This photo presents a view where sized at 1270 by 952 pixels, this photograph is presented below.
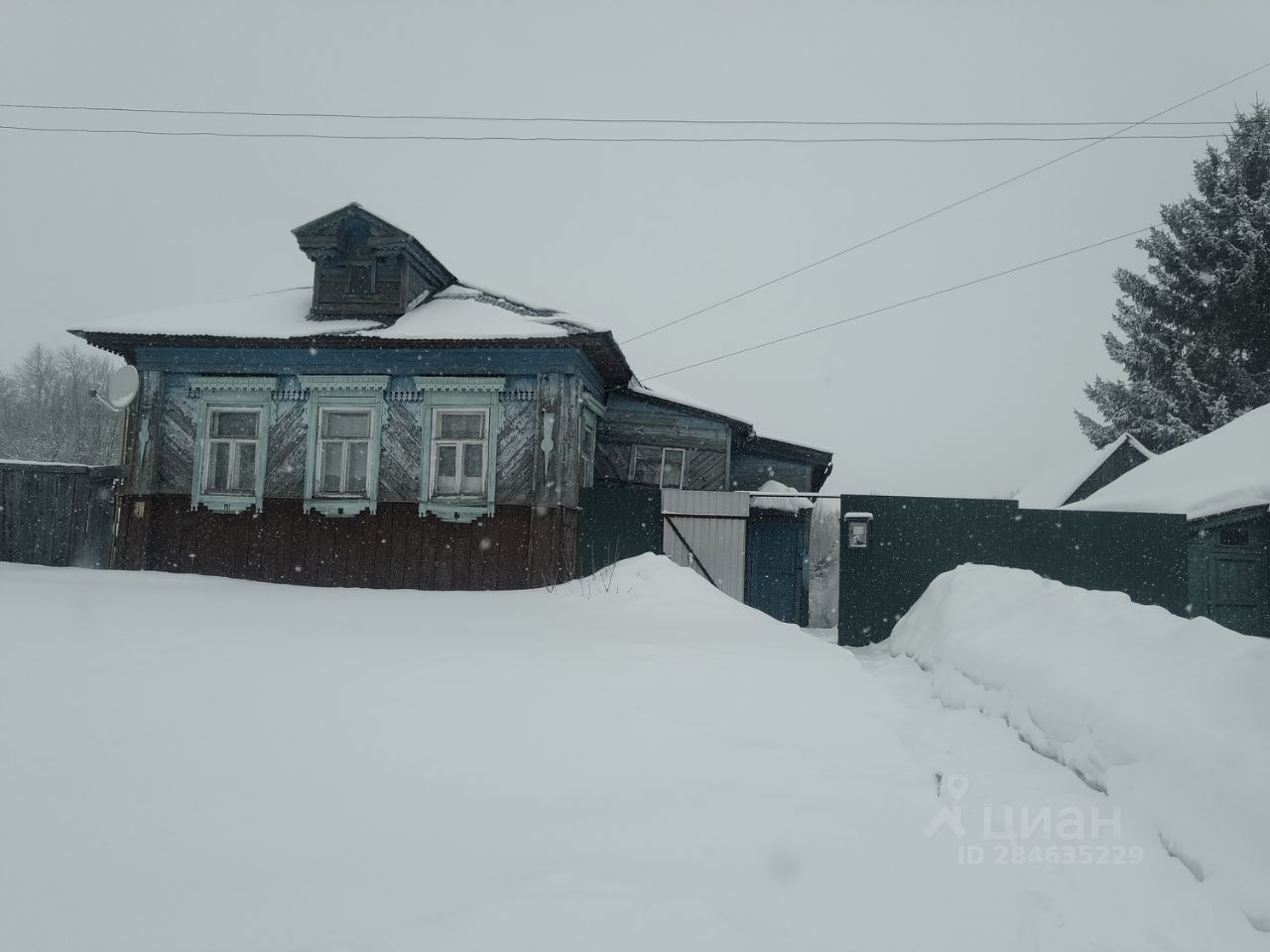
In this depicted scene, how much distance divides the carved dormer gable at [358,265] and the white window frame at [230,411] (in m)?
1.62

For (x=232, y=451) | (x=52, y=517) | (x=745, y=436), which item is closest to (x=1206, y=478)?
(x=745, y=436)

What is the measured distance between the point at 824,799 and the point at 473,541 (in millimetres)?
8767

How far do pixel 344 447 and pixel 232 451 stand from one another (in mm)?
1928

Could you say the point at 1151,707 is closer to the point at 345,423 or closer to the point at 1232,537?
the point at 345,423

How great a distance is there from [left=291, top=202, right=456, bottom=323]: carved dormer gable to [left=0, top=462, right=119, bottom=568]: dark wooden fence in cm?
487

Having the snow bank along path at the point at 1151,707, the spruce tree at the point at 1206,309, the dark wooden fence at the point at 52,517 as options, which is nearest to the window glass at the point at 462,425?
the dark wooden fence at the point at 52,517

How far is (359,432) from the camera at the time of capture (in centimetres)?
1167

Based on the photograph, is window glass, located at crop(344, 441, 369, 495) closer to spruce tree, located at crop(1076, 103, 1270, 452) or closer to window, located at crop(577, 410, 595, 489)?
window, located at crop(577, 410, 595, 489)

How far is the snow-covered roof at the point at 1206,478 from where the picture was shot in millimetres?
11477

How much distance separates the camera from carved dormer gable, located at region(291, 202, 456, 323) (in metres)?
12.0

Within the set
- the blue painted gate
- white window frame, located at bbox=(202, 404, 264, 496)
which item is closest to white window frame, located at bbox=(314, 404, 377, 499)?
white window frame, located at bbox=(202, 404, 264, 496)

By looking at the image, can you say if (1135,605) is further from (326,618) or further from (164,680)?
(326,618)

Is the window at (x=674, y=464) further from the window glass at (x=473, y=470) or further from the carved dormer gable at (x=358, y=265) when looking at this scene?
the carved dormer gable at (x=358, y=265)

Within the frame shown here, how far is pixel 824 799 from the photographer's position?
3066 mm
